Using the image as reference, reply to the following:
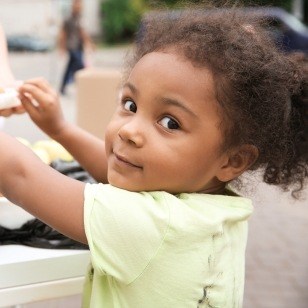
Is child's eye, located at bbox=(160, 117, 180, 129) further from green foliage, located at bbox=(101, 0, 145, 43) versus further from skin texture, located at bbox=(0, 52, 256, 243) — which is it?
green foliage, located at bbox=(101, 0, 145, 43)

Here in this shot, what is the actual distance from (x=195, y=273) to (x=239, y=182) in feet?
1.21

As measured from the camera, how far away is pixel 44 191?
4.28 ft

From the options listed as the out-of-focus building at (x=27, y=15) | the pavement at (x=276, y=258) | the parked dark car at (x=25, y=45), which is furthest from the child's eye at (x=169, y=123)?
the out-of-focus building at (x=27, y=15)

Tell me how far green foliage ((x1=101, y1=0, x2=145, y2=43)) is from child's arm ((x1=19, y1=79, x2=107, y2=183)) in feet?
91.5

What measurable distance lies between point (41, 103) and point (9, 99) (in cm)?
14

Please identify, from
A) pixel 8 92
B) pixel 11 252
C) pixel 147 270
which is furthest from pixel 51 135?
pixel 147 270

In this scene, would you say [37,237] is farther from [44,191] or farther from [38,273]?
[44,191]

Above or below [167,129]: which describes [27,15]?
below

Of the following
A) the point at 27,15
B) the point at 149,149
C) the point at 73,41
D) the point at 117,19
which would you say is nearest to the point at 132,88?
the point at 149,149

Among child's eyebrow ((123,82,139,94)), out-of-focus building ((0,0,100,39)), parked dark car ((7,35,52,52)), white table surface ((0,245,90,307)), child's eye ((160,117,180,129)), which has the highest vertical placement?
child's eyebrow ((123,82,139,94))

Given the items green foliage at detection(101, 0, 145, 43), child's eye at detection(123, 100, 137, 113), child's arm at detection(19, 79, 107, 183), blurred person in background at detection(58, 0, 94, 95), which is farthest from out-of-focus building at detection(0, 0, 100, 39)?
child's eye at detection(123, 100, 137, 113)

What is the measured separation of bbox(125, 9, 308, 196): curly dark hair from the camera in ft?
4.41

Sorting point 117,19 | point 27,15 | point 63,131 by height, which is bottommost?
point 27,15

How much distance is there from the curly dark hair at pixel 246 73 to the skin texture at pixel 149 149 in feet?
0.12
